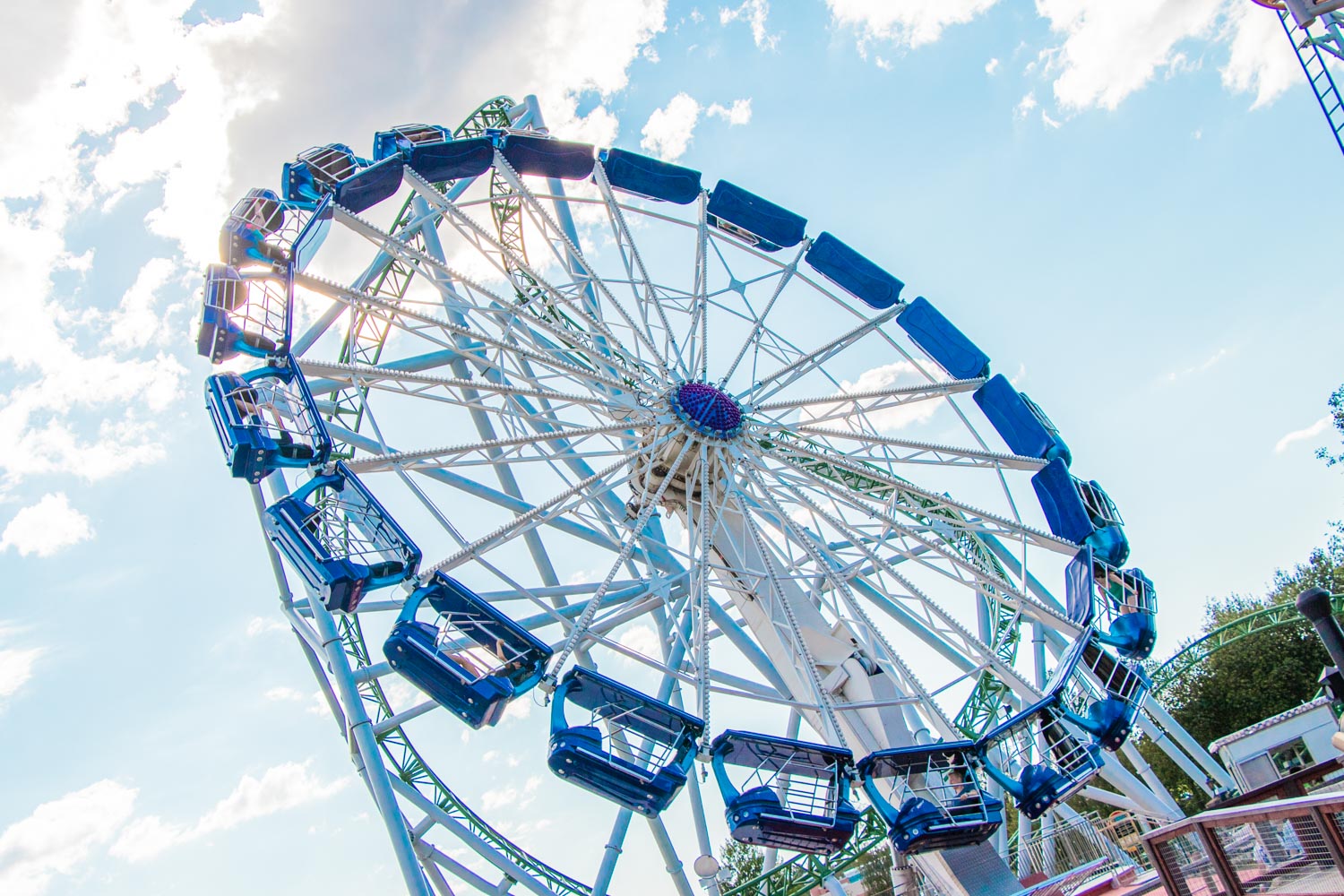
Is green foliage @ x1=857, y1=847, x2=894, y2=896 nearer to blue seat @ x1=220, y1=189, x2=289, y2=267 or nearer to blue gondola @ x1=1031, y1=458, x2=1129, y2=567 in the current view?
blue gondola @ x1=1031, y1=458, x2=1129, y2=567

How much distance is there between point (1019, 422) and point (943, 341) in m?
2.22

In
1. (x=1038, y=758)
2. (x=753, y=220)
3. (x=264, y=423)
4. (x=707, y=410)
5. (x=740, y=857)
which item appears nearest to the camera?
(x=264, y=423)

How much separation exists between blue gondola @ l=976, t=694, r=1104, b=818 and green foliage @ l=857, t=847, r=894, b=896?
75.3 feet

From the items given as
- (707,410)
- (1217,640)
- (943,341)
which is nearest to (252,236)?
(707,410)

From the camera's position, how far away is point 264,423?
501 inches

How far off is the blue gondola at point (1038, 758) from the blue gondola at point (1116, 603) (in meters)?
2.06

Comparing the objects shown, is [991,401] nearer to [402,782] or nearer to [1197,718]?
[402,782]

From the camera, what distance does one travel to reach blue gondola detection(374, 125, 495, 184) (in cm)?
1662

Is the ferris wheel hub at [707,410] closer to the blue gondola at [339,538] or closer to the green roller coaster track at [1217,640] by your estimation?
the blue gondola at [339,538]

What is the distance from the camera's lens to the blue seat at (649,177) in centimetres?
1872

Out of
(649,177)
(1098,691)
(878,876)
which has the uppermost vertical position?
(649,177)

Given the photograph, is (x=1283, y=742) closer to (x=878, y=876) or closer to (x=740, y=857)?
(x=878, y=876)

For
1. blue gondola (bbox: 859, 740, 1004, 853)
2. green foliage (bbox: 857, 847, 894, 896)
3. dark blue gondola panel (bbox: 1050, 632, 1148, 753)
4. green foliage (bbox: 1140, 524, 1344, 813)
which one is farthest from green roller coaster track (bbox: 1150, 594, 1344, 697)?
blue gondola (bbox: 859, 740, 1004, 853)

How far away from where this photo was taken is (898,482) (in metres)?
16.0
